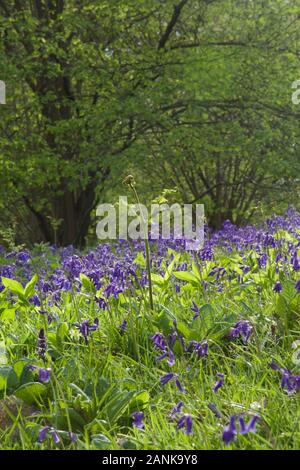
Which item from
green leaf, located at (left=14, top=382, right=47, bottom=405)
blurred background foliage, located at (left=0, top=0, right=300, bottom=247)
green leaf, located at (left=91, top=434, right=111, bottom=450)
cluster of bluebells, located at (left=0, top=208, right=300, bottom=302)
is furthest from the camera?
blurred background foliage, located at (left=0, top=0, right=300, bottom=247)

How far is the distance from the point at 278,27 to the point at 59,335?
399 inches

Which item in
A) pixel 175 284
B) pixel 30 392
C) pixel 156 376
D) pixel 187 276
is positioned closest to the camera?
pixel 30 392

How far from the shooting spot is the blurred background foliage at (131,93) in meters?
10.4

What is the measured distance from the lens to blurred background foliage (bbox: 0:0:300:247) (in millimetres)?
10430

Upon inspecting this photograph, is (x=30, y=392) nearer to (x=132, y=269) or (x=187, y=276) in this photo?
(x=187, y=276)

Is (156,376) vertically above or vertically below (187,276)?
below

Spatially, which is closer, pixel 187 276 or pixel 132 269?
pixel 187 276

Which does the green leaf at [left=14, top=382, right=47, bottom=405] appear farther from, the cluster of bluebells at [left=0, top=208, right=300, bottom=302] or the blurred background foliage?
the blurred background foliage

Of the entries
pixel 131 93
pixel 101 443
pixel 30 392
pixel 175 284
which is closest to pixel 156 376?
pixel 30 392

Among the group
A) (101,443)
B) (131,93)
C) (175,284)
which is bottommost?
(101,443)

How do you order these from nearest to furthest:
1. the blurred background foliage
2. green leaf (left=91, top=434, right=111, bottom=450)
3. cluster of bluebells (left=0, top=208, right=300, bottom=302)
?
green leaf (left=91, top=434, right=111, bottom=450) → cluster of bluebells (left=0, top=208, right=300, bottom=302) → the blurred background foliage

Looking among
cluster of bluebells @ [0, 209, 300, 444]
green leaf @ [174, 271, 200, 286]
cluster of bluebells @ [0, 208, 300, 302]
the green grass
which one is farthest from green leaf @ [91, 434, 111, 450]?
green leaf @ [174, 271, 200, 286]

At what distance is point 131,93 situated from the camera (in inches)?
416

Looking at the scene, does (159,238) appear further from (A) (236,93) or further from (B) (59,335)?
(A) (236,93)
